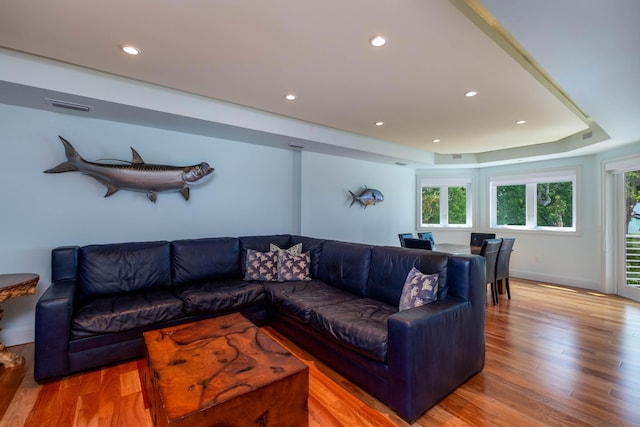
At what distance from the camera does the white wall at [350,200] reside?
4820 millimetres

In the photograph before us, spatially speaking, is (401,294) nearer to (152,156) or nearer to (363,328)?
(363,328)

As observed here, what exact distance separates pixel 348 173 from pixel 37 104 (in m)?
4.16

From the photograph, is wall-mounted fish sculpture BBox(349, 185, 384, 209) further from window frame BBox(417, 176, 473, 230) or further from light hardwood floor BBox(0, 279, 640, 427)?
light hardwood floor BBox(0, 279, 640, 427)

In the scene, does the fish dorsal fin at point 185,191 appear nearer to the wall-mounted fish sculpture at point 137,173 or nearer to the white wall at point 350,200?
the wall-mounted fish sculpture at point 137,173

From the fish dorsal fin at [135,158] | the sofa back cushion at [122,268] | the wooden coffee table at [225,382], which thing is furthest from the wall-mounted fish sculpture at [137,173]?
the wooden coffee table at [225,382]

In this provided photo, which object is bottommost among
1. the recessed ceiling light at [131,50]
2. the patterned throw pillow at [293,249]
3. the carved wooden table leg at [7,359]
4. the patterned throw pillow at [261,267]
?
the carved wooden table leg at [7,359]

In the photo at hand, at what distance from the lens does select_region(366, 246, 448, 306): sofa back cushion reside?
2350mm

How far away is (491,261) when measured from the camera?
157 inches

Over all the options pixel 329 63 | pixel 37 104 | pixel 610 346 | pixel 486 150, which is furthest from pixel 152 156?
pixel 486 150

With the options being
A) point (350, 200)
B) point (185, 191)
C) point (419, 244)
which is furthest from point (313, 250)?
point (350, 200)

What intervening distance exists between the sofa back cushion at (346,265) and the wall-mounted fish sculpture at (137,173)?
1.92 metres

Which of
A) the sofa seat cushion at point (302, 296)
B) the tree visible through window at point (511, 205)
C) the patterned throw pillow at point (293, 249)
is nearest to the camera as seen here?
the sofa seat cushion at point (302, 296)

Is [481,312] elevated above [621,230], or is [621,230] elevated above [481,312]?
[621,230]

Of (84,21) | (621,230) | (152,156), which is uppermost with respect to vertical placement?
(84,21)
